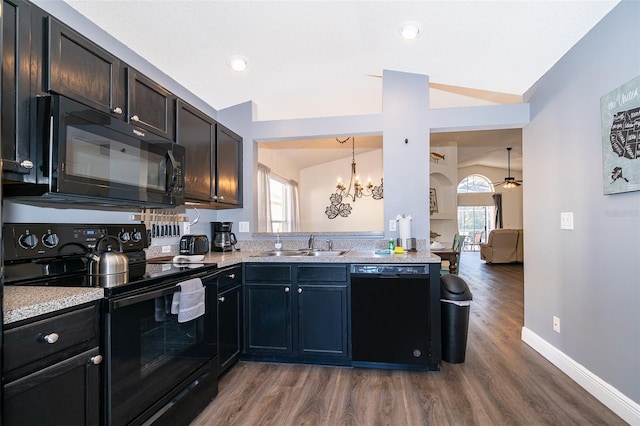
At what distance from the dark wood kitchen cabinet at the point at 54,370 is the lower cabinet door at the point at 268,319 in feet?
4.60

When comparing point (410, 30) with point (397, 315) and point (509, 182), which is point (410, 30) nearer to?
point (397, 315)

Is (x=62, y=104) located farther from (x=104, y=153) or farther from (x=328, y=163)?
(x=328, y=163)

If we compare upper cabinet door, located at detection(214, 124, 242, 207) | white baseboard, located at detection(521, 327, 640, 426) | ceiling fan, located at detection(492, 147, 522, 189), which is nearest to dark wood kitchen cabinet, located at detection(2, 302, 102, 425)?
upper cabinet door, located at detection(214, 124, 242, 207)

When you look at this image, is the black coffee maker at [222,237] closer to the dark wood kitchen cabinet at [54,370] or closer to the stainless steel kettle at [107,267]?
the stainless steel kettle at [107,267]

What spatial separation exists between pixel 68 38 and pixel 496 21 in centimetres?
250

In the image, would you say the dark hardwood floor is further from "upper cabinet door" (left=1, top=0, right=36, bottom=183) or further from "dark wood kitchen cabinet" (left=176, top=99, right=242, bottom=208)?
"upper cabinet door" (left=1, top=0, right=36, bottom=183)

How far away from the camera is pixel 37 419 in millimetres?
1101

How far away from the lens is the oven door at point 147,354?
1391mm

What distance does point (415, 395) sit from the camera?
2.20 meters

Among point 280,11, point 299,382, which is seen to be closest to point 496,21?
point 280,11

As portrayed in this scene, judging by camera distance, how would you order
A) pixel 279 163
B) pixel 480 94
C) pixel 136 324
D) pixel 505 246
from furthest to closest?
pixel 505 246
pixel 279 163
pixel 480 94
pixel 136 324

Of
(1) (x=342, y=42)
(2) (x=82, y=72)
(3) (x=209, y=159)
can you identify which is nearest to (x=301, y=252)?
(3) (x=209, y=159)

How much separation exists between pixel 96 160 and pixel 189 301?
862mm

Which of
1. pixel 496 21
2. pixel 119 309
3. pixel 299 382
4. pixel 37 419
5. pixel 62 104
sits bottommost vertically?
pixel 299 382
